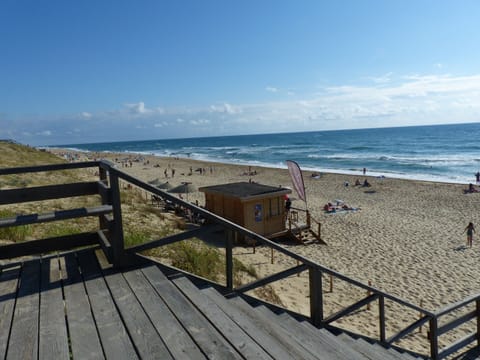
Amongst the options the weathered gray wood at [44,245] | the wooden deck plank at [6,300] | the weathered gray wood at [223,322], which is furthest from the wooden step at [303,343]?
the weathered gray wood at [44,245]

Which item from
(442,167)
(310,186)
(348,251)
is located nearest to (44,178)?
(348,251)

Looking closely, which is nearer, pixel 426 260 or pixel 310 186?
pixel 426 260

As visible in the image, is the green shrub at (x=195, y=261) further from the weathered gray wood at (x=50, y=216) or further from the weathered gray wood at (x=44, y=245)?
the weathered gray wood at (x=50, y=216)

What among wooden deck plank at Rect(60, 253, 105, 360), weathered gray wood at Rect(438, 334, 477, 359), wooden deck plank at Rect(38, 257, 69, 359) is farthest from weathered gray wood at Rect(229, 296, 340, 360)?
weathered gray wood at Rect(438, 334, 477, 359)

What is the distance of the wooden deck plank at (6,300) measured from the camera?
8.11 ft

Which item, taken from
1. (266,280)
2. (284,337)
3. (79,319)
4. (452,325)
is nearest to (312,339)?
(284,337)

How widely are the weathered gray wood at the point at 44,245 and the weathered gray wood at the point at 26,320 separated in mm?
192

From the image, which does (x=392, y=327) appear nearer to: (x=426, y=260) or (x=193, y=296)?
(x=426, y=260)

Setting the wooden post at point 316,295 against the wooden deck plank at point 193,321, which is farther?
the wooden post at point 316,295

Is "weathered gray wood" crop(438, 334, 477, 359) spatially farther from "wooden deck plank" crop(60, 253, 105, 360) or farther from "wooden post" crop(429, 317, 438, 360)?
"wooden deck plank" crop(60, 253, 105, 360)

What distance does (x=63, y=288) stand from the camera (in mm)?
3275

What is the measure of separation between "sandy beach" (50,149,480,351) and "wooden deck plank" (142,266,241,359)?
510 centimetres

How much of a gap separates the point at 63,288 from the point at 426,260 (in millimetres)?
12610

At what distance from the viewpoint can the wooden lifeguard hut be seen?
46.4 ft
